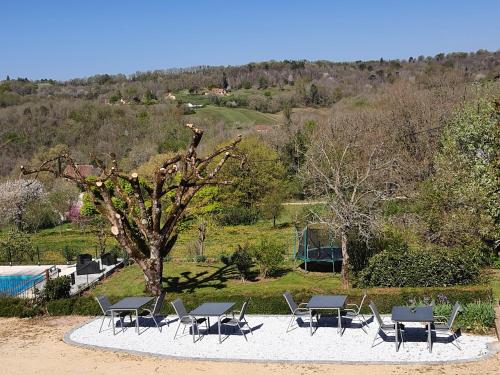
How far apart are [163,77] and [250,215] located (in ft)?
452

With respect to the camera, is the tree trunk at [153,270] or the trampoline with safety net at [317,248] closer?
the tree trunk at [153,270]

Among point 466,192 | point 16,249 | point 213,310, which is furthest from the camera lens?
point 16,249

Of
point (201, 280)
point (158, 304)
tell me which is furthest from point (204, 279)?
point (158, 304)

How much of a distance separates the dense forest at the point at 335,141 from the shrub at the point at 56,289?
173 inches

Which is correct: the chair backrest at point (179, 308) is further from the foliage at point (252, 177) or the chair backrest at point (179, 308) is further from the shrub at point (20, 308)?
the foliage at point (252, 177)

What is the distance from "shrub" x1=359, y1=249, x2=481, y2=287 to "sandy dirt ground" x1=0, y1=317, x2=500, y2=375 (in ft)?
18.2

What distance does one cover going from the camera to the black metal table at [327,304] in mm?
13734

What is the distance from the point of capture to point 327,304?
1391 cm

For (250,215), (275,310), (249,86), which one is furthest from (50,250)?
(249,86)

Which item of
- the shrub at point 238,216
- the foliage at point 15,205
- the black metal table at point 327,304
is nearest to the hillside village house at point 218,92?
the foliage at point 15,205

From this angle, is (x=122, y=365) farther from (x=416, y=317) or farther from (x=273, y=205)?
(x=273, y=205)

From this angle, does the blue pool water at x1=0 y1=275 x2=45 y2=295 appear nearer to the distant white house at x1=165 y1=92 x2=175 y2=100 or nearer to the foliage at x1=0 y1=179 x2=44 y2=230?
the foliage at x1=0 y1=179 x2=44 y2=230

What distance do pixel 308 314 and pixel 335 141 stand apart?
88.1 feet

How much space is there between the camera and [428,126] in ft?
144
